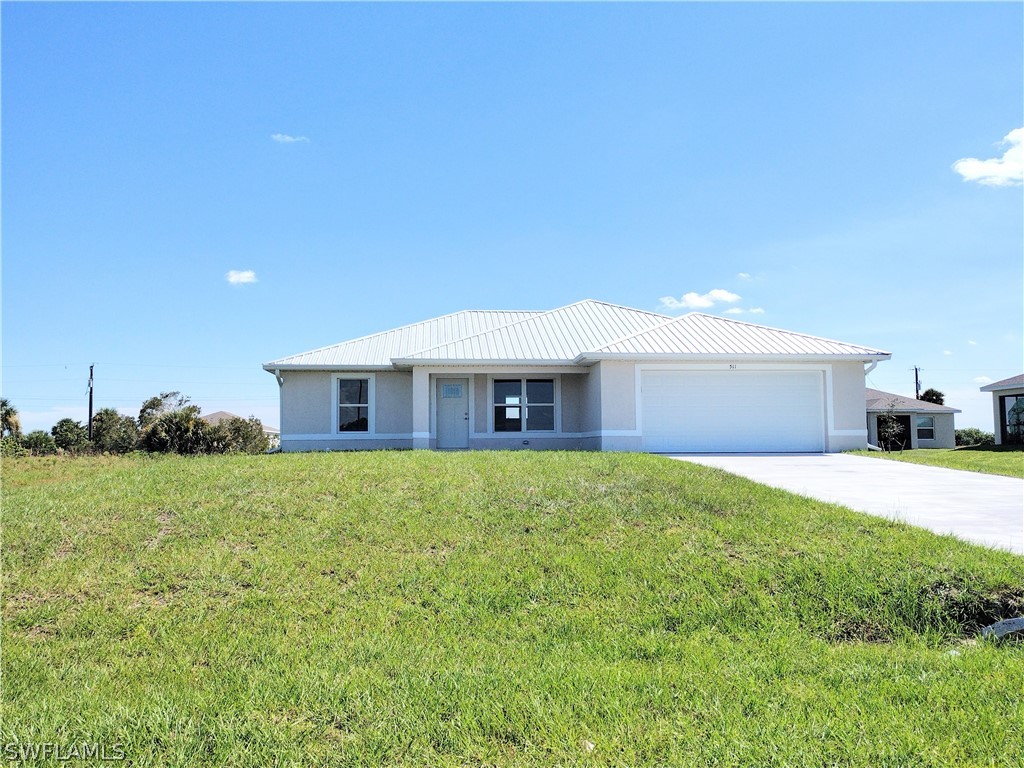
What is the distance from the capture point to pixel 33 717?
4.02 metres

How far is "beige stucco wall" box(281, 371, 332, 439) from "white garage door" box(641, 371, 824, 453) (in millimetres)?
9385

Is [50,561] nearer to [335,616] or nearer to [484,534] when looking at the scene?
[335,616]

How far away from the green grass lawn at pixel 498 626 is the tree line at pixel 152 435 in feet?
48.9

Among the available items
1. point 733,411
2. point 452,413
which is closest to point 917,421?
point 733,411

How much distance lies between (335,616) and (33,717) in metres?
2.22

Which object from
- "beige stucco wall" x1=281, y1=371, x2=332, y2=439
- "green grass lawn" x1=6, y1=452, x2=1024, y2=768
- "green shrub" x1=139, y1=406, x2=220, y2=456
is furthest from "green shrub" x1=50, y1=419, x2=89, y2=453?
"green grass lawn" x1=6, y1=452, x2=1024, y2=768

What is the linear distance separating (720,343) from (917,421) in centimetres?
2334

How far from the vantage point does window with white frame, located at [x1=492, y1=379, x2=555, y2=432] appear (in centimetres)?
1917

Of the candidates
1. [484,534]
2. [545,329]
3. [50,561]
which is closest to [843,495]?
[484,534]

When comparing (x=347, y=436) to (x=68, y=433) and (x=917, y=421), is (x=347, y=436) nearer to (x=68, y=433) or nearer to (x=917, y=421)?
(x=68, y=433)

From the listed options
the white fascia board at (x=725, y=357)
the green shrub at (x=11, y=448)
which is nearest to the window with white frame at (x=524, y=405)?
the white fascia board at (x=725, y=357)

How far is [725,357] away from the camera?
16828mm

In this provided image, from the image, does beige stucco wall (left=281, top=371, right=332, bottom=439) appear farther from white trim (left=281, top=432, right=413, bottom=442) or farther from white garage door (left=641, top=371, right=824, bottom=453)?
white garage door (left=641, top=371, right=824, bottom=453)

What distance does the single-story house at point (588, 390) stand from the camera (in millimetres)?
16984
